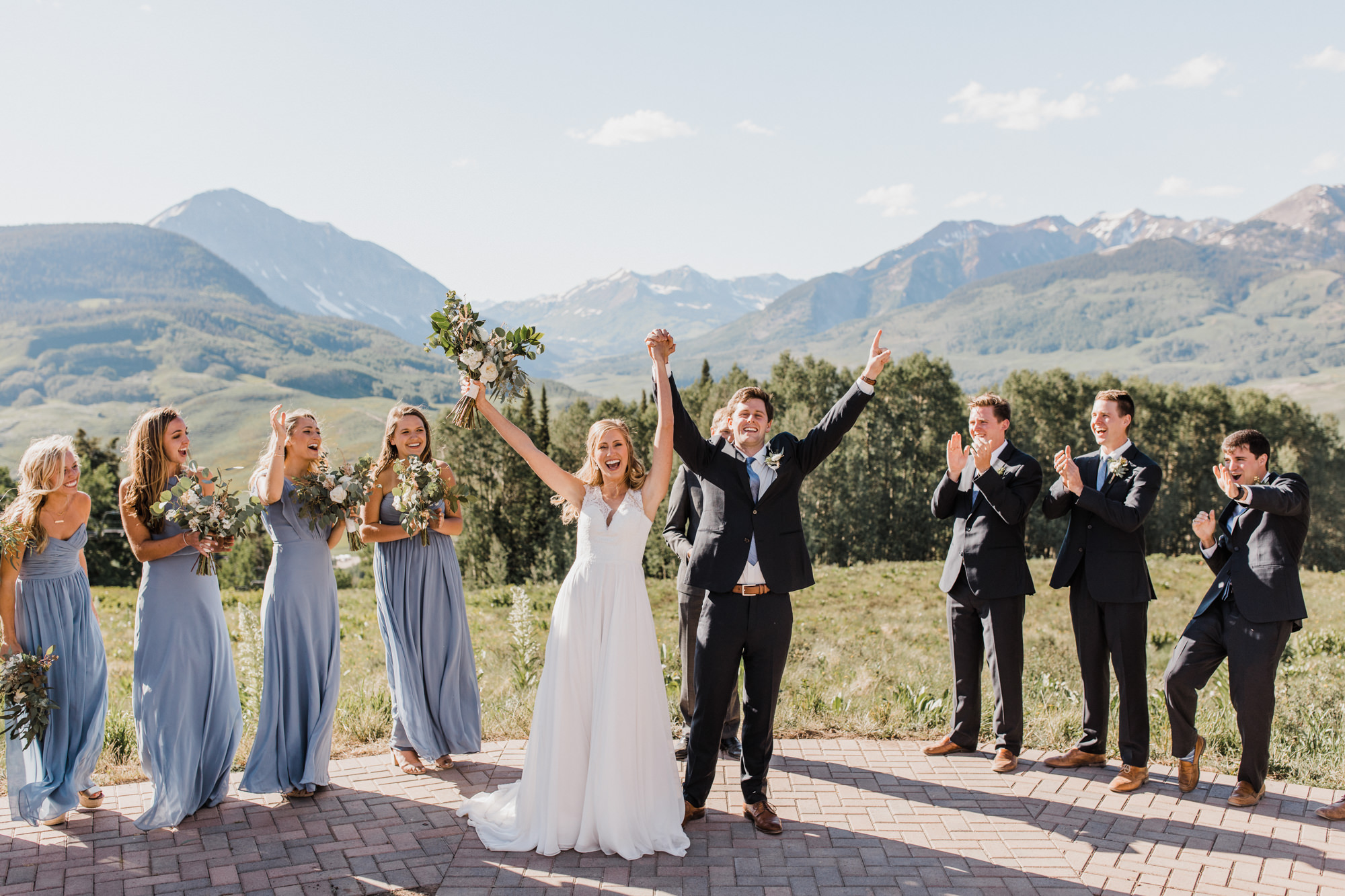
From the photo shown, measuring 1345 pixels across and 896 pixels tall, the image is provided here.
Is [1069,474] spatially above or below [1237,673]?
above

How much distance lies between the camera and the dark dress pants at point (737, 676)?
548cm

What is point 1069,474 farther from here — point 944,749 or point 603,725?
point 603,725

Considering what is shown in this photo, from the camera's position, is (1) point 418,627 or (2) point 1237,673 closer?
(2) point 1237,673

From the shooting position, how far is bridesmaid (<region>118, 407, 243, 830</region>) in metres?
5.68

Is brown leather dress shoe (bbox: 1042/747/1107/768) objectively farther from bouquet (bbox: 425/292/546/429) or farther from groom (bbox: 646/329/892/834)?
bouquet (bbox: 425/292/546/429)

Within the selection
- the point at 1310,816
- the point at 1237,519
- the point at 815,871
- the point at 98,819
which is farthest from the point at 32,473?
the point at 1310,816

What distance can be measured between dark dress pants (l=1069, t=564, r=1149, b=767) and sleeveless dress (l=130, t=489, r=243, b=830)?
608 centimetres

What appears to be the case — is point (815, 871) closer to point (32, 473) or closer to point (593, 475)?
point (593, 475)

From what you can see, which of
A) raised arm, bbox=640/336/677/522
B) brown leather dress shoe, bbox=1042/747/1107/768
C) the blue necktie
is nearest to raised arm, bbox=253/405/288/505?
raised arm, bbox=640/336/677/522

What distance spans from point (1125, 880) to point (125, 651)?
17517mm

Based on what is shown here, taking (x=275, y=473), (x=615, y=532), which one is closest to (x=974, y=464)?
(x=615, y=532)

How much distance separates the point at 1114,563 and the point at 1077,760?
1625 millimetres

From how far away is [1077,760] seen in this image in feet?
22.0

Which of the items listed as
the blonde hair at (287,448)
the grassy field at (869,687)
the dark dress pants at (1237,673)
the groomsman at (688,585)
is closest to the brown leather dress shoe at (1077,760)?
the grassy field at (869,687)
